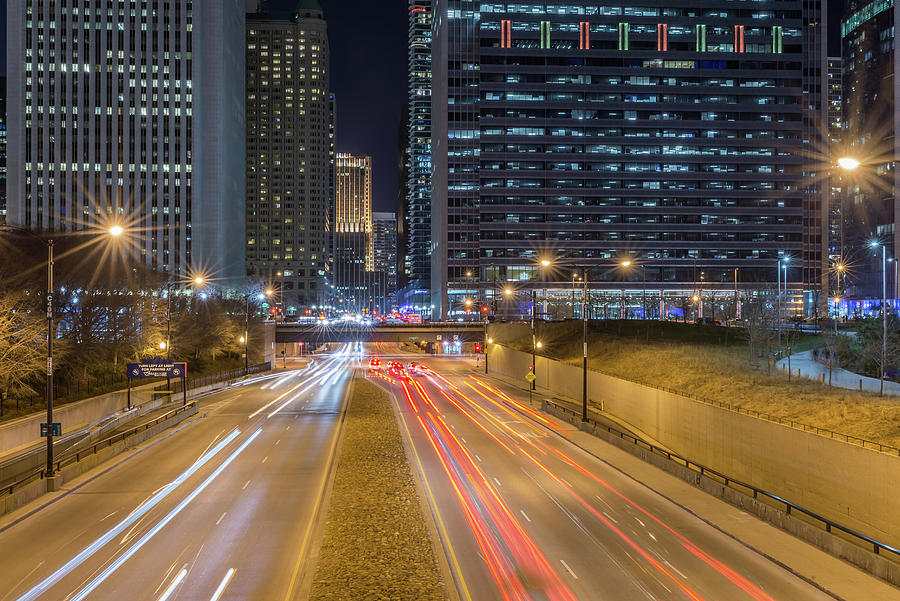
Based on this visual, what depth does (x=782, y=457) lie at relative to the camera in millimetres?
25453

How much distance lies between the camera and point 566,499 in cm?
2244

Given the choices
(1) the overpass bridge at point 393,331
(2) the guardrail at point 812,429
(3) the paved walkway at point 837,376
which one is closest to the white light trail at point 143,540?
(2) the guardrail at point 812,429

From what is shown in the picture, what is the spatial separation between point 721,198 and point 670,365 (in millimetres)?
97473

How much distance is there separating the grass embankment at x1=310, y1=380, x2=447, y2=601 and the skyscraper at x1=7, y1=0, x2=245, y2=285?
121225 millimetres

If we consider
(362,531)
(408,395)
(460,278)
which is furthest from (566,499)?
(460,278)

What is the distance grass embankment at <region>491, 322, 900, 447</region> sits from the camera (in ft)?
85.3

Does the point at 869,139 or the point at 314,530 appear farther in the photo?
the point at 869,139

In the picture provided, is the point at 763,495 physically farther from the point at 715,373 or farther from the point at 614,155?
the point at 614,155

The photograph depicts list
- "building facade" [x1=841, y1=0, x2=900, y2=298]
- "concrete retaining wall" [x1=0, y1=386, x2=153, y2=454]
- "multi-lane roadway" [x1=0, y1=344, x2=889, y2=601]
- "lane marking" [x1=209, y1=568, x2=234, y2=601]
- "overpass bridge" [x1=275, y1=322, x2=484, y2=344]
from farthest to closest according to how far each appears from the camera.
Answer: "building facade" [x1=841, y1=0, x2=900, y2=298]
"overpass bridge" [x1=275, y1=322, x2=484, y2=344]
"concrete retaining wall" [x1=0, y1=386, x2=153, y2=454]
"multi-lane roadway" [x1=0, y1=344, x2=889, y2=601]
"lane marking" [x1=209, y1=568, x2=234, y2=601]

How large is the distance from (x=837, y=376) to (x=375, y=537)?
37114 millimetres

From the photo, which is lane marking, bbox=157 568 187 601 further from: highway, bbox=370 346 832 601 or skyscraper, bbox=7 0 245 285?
skyscraper, bbox=7 0 245 285

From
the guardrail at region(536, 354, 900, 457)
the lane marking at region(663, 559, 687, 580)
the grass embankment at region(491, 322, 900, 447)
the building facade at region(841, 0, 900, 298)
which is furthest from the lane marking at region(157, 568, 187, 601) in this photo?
the building facade at region(841, 0, 900, 298)

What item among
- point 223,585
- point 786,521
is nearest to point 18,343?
point 223,585

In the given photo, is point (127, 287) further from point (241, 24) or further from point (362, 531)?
point (241, 24)
